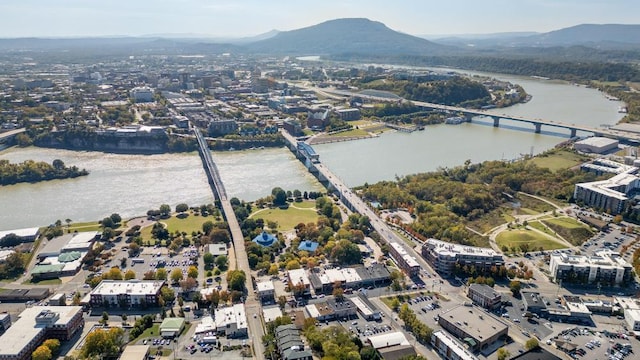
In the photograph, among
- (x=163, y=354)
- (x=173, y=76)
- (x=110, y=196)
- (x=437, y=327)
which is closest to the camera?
(x=163, y=354)

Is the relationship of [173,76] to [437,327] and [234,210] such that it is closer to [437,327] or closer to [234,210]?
[234,210]

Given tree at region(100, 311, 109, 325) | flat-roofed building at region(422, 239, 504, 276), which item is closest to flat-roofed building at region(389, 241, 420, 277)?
flat-roofed building at region(422, 239, 504, 276)

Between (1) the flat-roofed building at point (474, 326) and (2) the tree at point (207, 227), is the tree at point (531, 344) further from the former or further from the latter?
(2) the tree at point (207, 227)

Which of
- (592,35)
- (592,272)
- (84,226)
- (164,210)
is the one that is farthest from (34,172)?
(592,35)

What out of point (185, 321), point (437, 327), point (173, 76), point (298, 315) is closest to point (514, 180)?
point (437, 327)

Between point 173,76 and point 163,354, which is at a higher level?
point 173,76

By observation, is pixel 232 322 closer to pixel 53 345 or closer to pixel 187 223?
pixel 53 345

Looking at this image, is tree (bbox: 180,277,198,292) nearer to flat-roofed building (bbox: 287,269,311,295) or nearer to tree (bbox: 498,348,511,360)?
flat-roofed building (bbox: 287,269,311,295)
